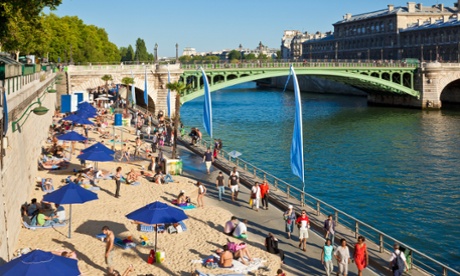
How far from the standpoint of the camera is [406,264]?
49.9 feet

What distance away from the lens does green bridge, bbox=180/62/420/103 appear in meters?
63.6

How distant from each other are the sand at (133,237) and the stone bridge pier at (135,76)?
3581cm

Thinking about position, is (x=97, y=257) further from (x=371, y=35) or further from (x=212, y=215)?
(x=371, y=35)

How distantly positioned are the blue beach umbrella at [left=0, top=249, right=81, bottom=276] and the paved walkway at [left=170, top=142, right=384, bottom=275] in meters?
6.40

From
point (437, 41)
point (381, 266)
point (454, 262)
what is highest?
point (437, 41)

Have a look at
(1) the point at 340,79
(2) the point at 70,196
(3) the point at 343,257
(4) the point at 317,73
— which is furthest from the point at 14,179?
(1) the point at 340,79

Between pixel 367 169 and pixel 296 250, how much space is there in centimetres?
2258

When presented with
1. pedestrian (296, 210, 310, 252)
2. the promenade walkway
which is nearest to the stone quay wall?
the promenade walkway

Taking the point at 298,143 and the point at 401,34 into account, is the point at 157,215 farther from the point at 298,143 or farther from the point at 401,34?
the point at 401,34

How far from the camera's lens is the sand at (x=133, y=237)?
53.4 ft

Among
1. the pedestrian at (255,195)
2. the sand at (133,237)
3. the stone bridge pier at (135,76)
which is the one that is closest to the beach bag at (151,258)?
the sand at (133,237)

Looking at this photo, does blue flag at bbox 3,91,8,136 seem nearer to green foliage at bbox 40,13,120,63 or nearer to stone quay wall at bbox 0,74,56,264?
stone quay wall at bbox 0,74,56,264

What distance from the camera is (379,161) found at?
41719 millimetres

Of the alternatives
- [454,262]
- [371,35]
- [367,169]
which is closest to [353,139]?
[367,169]
